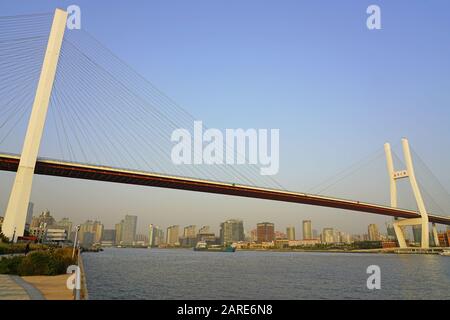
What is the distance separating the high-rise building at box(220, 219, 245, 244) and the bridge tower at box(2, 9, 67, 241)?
→ 502 ft

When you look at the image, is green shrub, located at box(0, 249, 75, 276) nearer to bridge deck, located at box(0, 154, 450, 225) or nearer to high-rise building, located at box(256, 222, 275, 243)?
bridge deck, located at box(0, 154, 450, 225)

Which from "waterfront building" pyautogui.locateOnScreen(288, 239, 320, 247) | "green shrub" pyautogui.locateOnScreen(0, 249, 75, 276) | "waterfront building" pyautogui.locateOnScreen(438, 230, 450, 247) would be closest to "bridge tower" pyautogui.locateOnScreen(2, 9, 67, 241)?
"green shrub" pyautogui.locateOnScreen(0, 249, 75, 276)

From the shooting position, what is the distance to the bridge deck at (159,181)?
30.5 m

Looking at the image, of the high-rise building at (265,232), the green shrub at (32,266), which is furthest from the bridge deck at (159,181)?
the high-rise building at (265,232)

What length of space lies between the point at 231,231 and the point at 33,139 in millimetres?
156967

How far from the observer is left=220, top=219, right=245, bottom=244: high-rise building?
177 m

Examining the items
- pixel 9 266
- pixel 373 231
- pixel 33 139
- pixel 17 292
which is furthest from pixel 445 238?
pixel 17 292

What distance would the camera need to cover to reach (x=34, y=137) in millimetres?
28453

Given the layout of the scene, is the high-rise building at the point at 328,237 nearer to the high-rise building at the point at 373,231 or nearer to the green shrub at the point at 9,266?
the high-rise building at the point at 373,231

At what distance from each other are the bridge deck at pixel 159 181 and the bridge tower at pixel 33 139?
1.79m
